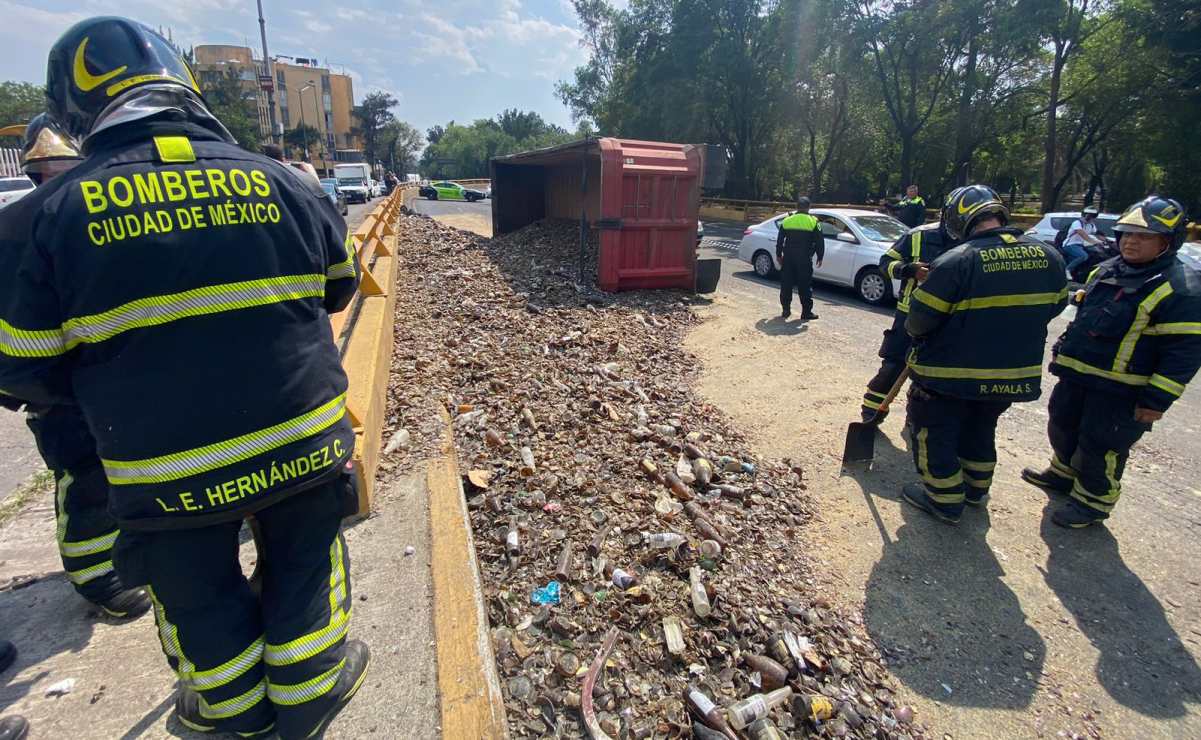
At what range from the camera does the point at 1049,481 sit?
3.89 metres

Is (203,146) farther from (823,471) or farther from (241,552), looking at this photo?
(823,471)

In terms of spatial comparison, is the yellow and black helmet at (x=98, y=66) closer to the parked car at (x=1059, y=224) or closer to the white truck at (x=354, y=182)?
the parked car at (x=1059, y=224)

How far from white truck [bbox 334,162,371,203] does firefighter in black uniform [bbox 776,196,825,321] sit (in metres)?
31.0

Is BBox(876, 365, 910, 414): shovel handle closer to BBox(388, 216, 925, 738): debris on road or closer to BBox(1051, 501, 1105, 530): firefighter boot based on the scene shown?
BBox(388, 216, 925, 738): debris on road

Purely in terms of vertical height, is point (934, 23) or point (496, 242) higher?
point (934, 23)

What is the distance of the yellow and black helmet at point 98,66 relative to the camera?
158 cm

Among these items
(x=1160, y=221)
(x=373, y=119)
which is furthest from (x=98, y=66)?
(x=373, y=119)

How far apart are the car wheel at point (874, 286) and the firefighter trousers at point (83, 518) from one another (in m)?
9.85

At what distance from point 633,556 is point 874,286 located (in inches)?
330

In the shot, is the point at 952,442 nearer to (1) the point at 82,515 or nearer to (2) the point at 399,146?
(1) the point at 82,515

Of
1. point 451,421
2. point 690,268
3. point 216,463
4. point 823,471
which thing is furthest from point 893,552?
point 690,268

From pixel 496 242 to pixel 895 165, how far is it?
30.9 meters

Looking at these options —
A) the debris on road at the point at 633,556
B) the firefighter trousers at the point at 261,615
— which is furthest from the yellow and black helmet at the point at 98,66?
the debris on road at the point at 633,556

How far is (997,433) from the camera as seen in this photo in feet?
15.6
